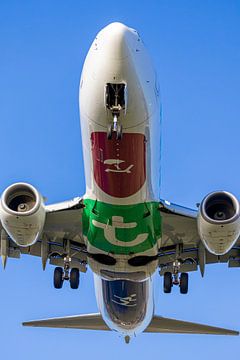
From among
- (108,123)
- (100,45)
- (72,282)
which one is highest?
(100,45)

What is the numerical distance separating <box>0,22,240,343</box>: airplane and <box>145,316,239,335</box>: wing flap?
15 centimetres

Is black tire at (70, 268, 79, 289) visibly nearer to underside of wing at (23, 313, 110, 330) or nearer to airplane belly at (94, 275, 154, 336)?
airplane belly at (94, 275, 154, 336)

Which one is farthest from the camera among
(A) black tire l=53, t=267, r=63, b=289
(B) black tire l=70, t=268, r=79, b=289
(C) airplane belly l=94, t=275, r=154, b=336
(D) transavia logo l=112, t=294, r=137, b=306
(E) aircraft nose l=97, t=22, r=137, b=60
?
(B) black tire l=70, t=268, r=79, b=289

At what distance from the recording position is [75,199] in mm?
22828

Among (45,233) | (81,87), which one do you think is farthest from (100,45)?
(45,233)

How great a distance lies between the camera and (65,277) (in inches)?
1024

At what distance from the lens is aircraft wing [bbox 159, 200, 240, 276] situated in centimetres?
2331

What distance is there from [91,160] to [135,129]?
1.60 m

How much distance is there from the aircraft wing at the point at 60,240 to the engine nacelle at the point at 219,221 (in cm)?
373

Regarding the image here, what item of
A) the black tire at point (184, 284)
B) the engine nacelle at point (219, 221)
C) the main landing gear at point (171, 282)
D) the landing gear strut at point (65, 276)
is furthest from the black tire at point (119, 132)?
the black tire at point (184, 284)

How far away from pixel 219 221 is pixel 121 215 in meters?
2.71

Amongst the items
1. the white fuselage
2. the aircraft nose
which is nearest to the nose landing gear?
the white fuselage

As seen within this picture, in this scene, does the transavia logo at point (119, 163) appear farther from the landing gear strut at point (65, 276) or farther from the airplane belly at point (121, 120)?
the landing gear strut at point (65, 276)

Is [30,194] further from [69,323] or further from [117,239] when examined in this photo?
[69,323]
